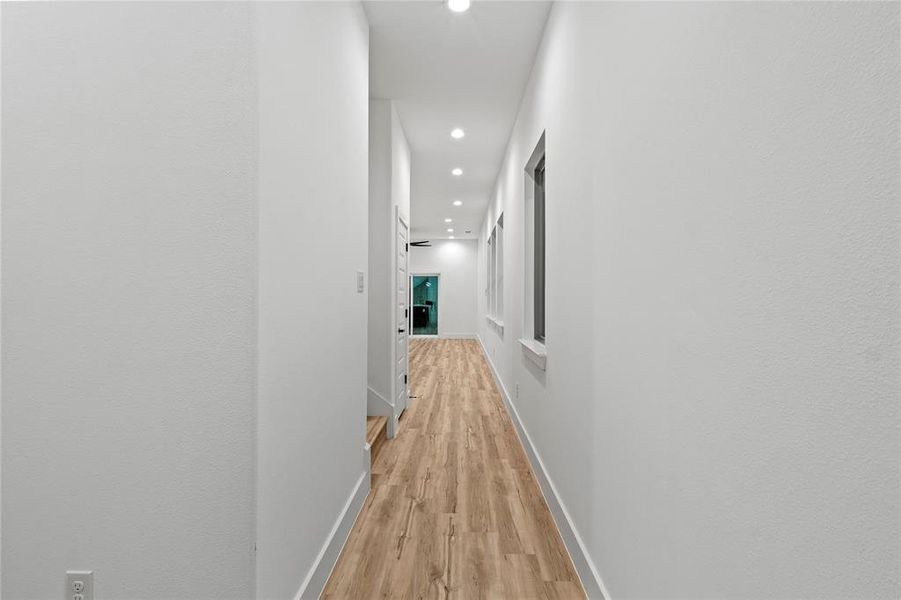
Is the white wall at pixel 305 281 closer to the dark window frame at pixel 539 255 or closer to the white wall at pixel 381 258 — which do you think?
the white wall at pixel 381 258

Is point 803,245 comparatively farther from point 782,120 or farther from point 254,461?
point 254,461

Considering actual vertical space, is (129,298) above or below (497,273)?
below

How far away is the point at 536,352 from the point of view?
9.43 feet

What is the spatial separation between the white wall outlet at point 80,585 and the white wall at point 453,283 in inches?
449

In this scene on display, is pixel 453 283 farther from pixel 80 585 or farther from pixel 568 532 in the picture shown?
pixel 80 585

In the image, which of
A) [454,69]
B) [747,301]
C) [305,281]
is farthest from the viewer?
[454,69]

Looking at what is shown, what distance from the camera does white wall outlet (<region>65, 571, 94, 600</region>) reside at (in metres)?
1.27

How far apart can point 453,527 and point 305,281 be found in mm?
1493

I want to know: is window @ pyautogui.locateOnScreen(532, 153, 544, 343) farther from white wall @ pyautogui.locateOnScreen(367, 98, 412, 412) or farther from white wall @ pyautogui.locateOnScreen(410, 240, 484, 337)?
white wall @ pyautogui.locateOnScreen(410, 240, 484, 337)

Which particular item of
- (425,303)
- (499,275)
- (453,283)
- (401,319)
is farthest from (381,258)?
(425,303)

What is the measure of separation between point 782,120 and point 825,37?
115 millimetres

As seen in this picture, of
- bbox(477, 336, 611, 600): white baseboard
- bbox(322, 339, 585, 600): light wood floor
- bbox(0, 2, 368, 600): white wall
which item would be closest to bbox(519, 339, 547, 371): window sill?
bbox(477, 336, 611, 600): white baseboard

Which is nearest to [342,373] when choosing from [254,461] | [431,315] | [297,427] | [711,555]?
[297,427]

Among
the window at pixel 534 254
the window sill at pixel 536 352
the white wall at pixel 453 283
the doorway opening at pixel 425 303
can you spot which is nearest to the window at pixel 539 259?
the window at pixel 534 254
